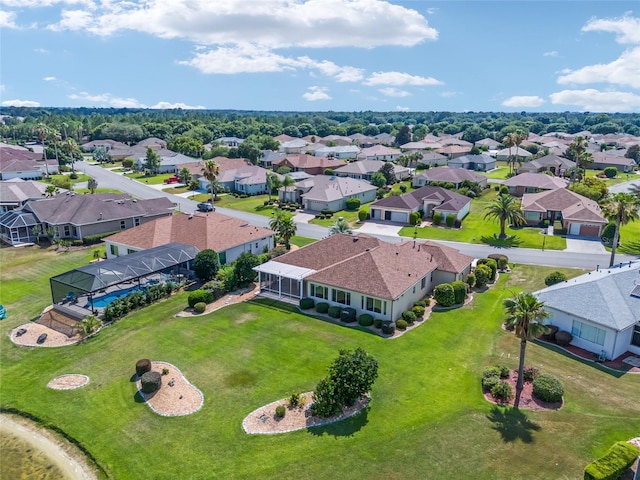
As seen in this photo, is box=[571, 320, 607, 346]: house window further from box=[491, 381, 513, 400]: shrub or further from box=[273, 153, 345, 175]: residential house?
box=[273, 153, 345, 175]: residential house

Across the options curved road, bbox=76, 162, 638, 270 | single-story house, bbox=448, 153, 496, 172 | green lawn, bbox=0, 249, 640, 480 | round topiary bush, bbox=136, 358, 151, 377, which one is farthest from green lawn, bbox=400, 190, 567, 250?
single-story house, bbox=448, 153, 496, 172

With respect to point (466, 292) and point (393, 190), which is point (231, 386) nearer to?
point (466, 292)

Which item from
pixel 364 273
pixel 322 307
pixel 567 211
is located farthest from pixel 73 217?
pixel 567 211

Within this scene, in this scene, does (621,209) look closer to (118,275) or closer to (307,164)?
(118,275)

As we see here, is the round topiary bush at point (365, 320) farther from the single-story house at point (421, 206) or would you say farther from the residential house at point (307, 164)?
the residential house at point (307, 164)

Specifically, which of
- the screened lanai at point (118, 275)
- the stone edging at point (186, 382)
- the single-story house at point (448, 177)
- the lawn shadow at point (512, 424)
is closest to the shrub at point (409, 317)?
the lawn shadow at point (512, 424)

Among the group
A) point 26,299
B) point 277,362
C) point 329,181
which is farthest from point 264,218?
point 277,362

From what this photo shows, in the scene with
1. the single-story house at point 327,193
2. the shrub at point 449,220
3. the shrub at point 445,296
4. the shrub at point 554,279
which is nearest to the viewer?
the shrub at point 445,296
